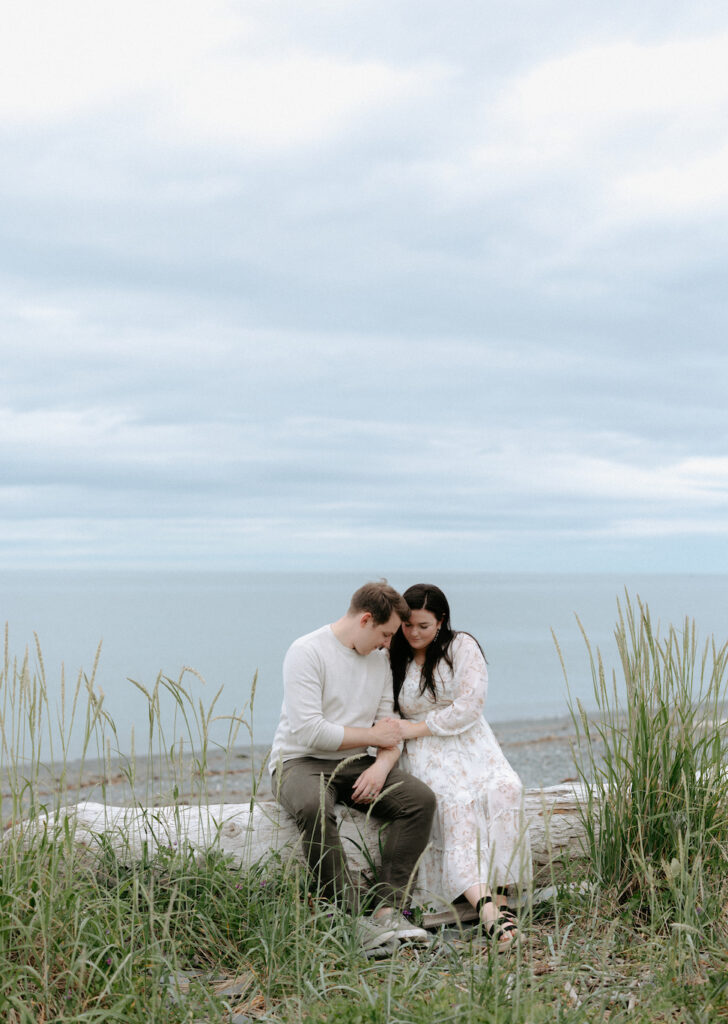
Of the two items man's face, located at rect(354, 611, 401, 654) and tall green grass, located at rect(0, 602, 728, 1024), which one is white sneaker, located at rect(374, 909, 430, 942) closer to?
tall green grass, located at rect(0, 602, 728, 1024)

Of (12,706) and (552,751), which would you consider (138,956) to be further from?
(552,751)

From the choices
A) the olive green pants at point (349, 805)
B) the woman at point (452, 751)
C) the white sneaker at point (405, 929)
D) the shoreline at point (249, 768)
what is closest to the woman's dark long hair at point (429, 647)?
the woman at point (452, 751)

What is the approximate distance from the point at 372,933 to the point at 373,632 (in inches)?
53.5

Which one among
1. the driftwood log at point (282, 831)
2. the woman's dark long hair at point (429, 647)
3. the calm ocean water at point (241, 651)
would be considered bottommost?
the calm ocean water at point (241, 651)

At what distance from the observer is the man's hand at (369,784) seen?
426 cm

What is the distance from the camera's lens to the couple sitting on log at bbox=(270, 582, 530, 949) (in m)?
4.22

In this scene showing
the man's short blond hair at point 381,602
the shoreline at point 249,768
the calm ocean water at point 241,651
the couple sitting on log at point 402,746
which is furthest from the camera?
the calm ocean water at point 241,651

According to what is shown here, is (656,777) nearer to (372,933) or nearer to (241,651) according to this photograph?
(372,933)

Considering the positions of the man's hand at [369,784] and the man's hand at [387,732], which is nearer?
the man's hand at [369,784]

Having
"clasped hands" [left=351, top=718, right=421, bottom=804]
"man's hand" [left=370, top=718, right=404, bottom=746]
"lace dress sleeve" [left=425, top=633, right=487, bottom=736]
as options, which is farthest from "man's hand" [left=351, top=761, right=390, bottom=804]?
"lace dress sleeve" [left=425, top=633, right=487, bottom=736]

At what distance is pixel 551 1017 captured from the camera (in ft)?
8.66

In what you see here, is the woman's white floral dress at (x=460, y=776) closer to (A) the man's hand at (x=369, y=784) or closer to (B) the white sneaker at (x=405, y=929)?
(A) the man's hand at (x=369, y=784)

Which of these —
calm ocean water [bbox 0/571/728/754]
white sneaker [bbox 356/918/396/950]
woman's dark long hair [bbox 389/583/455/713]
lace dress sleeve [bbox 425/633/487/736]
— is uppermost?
woman's dark long hair [bbox 389/583/455/713]

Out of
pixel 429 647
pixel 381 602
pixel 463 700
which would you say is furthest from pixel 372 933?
pixel 429 647
